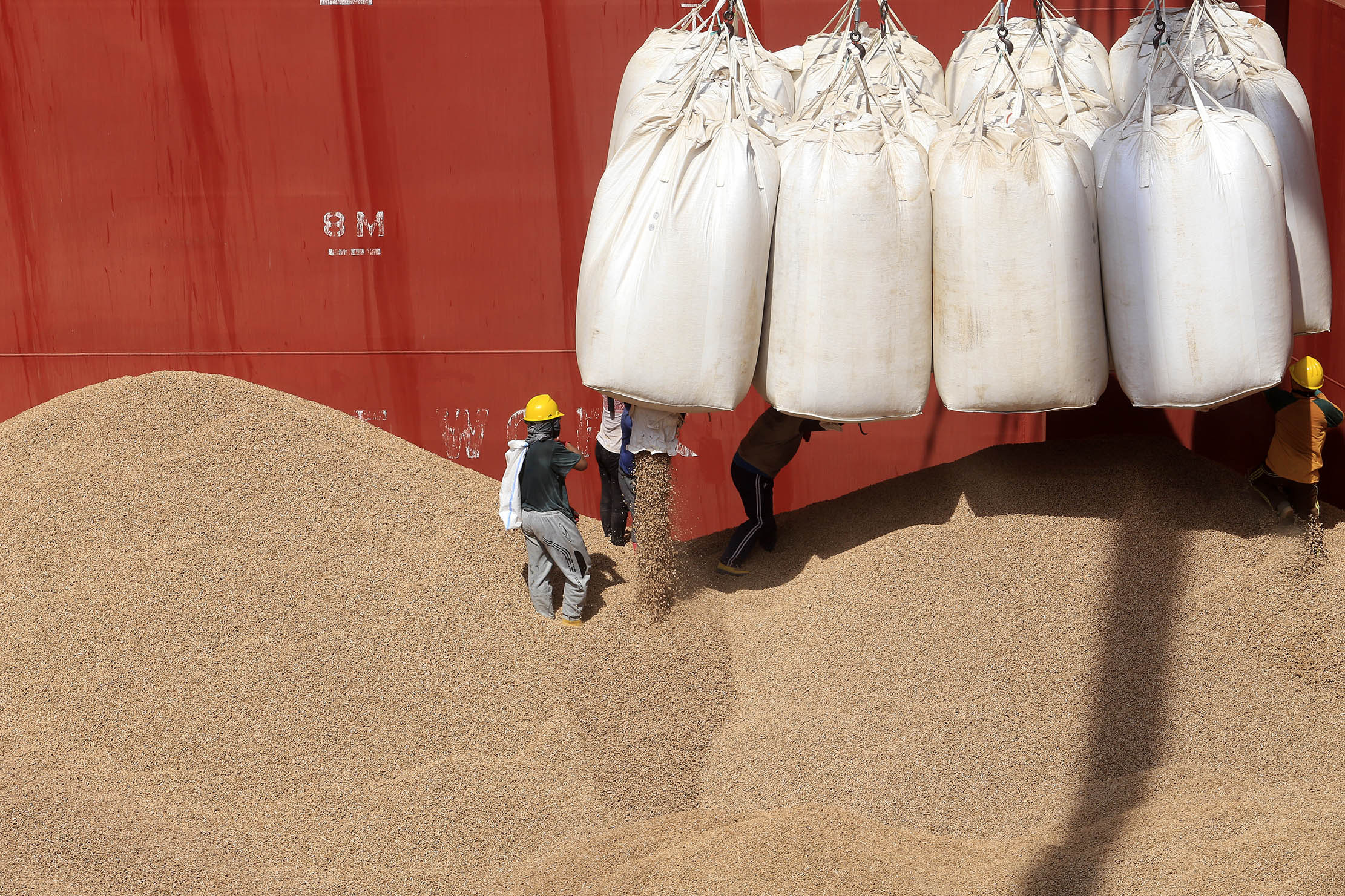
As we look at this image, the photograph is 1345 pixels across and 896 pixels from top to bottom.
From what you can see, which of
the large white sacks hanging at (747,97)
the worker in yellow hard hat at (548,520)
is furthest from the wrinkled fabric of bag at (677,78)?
the worker in yellow hard hat at (548,520)

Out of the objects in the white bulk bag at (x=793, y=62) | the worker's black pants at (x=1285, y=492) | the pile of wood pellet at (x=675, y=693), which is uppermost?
the white bulk bag at (x=793, y=62)

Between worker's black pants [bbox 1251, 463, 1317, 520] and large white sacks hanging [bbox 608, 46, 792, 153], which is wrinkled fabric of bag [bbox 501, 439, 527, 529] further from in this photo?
worker's black pants [bbox 1251, 463, 1317, 520]

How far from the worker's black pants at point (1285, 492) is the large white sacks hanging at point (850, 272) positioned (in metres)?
1.86

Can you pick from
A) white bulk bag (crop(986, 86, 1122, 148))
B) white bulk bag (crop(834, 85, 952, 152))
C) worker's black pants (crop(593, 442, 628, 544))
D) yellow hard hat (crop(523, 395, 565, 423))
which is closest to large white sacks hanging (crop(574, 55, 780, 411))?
white bulk bag (crop(834, 85, 952, 152))

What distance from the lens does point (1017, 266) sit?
14.3 ft

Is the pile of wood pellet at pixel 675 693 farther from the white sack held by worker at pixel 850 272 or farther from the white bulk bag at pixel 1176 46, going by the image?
the white bulk bag at pixel 1176 46

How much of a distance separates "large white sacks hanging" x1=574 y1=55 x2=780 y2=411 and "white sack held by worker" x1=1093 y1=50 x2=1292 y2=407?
1428 millimetres

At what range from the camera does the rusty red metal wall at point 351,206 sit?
6277 millimetres

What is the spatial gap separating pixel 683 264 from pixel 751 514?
1.59m

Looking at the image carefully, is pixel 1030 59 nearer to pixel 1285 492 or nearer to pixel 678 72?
pixel 678 72

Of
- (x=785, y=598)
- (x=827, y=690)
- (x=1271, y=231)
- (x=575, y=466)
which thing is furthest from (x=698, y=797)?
(x=1271, y=231)

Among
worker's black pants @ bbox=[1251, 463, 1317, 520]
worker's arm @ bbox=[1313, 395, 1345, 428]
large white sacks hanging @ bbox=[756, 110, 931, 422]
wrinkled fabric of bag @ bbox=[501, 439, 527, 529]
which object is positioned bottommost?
worker's black pants @ bbox=[1251, 463, 1317, 520]

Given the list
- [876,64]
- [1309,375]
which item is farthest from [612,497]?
[1309,375]

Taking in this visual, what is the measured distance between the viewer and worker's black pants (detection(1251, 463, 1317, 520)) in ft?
16.6
